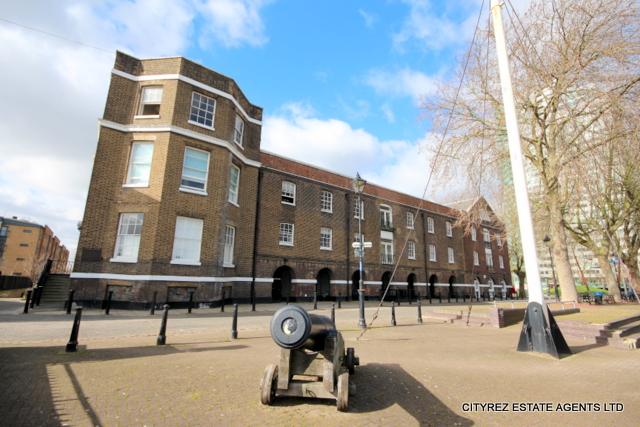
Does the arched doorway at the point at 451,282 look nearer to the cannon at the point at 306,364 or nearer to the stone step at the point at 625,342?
the stone step at the point at 625,342

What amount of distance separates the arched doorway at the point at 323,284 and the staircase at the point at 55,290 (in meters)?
14.8

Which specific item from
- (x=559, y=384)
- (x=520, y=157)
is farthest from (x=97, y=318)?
(x=520, y=157)

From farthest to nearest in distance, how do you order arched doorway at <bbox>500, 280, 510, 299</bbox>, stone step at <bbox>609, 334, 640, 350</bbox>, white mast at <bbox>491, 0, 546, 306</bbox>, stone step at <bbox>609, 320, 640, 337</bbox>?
arched doorway at <bbox>500, 280, 510, 299</bbox> → stone step at <bbox>609, 320, 640, 337</bbox> → stone step at <bbox>609, 334, 640, 350</bbox> → white mast at <bbox>491, 0, 546, 306</bbox>

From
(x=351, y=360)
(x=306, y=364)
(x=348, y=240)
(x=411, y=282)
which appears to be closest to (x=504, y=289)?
(x=411, y=282)

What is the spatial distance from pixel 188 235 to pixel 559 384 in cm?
1468

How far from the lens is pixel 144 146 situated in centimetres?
1573

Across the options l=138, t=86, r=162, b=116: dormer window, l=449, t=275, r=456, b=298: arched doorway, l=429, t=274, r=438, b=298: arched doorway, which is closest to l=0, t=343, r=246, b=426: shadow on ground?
l=138, t=86, r=162, b=116: dormer window

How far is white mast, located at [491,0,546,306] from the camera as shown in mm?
6852

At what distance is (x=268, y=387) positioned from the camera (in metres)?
3.60

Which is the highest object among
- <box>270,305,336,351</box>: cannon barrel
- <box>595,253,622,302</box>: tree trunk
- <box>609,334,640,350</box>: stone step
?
<box>595,253,622,302</box>: tree trunk

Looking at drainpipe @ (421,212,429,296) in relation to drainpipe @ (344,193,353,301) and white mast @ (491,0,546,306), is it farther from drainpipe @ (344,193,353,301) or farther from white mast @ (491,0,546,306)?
white mast @ (491,0,546,306)

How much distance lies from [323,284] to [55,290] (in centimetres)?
1594

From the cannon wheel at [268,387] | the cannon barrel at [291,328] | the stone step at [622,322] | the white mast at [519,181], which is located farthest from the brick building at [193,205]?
the cannon barrel at [291,328]

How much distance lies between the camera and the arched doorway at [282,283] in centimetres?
2140
